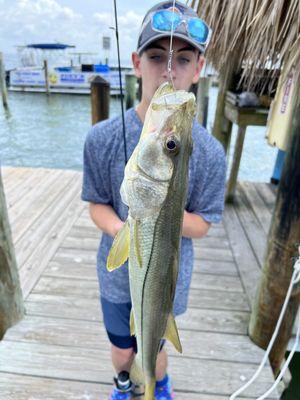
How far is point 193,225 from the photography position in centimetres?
155

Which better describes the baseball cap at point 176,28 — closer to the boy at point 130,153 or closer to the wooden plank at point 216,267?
the boy at point 130,153

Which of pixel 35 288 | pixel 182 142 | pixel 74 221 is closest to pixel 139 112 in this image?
pixel 182 142

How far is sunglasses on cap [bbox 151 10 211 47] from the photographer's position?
1312mm

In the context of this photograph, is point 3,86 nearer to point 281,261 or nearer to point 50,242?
point 50,242

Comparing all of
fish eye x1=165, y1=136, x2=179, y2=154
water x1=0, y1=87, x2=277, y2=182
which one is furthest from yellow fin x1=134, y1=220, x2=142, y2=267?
water x1=0, y1=87, x2=277, y2=182

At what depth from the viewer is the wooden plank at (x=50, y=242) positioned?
3.36 meters

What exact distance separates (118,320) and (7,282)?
1.15 m

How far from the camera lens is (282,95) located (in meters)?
2.90

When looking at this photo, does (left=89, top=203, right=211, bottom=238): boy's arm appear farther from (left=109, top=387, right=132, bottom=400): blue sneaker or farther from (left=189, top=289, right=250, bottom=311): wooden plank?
(left=189, top=289, right=250, bottom=311): wooden plank

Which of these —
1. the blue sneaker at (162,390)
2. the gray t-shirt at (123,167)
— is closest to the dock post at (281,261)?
the gray t-shirt at (123,167)

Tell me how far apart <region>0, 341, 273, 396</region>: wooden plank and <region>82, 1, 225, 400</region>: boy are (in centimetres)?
54

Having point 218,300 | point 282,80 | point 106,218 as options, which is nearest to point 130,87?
point 282,80

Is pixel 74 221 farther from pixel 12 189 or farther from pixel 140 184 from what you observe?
pixel 140 184

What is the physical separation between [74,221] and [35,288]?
55.9 inches
